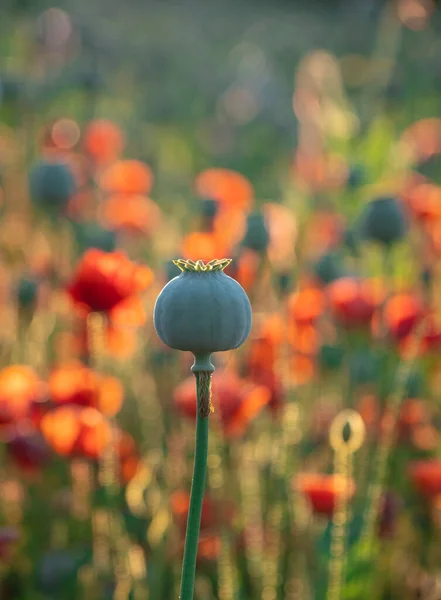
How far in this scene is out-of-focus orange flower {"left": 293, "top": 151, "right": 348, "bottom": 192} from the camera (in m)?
1.85

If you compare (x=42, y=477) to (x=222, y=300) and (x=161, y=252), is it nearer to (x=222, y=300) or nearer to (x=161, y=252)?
(x=161, y=252)

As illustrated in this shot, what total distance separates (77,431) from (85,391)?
0.19 feet

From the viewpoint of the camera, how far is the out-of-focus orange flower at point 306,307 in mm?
1136

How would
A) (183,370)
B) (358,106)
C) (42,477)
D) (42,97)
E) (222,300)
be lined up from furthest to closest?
Result: (358,106) < (42,97) < (183,370) < (42,477) < (222,300)

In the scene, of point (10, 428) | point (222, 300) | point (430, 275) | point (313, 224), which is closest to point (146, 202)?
point (313, 224)

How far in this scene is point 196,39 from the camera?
4359 millimetres

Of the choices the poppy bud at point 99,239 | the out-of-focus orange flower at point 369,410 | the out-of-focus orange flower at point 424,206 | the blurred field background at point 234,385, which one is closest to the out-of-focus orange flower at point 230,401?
the blurred field background at point 234,385

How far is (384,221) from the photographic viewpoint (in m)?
1.08

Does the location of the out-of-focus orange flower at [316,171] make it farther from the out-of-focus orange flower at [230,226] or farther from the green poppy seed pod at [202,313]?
the green poppy seed pod at [202,313]

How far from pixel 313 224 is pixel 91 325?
0.91m

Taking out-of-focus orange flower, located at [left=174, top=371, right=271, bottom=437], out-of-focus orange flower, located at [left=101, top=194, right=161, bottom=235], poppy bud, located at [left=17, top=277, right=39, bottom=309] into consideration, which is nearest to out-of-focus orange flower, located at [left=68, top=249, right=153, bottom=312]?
out-of-focus orange flower, located at [left=174, top=371, right=271, bottom=437]

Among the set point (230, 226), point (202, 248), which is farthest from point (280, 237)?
point (202, 248)

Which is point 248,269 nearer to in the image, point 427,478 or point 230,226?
point 230,226

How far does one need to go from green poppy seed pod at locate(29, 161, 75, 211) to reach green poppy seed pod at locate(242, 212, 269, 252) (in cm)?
25
